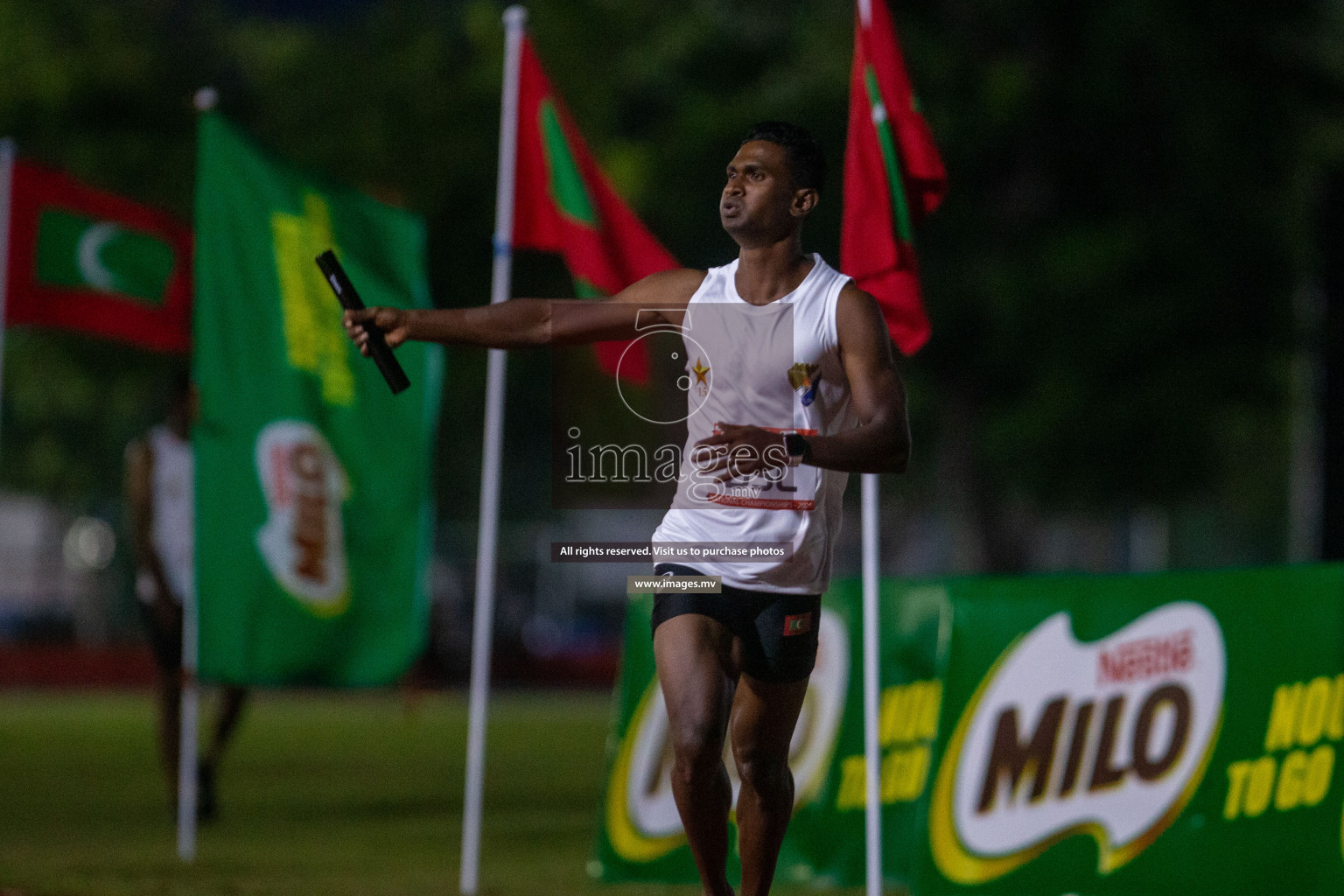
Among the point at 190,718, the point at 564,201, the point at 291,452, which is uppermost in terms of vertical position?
the point at 564,201

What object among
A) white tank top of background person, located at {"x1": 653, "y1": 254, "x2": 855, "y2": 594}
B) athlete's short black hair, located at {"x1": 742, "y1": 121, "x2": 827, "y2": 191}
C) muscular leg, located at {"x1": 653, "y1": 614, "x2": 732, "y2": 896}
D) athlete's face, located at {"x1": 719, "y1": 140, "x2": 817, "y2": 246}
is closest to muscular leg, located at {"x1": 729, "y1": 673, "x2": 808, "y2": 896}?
muscular leg, located at {"x1": 653, "y1": 614, "x2": 732, "y2": 896}

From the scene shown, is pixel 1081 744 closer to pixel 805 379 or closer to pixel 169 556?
pixel 805 379

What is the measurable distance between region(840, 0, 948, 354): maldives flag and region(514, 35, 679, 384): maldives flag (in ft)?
4.00

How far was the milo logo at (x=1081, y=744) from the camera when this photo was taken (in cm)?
732

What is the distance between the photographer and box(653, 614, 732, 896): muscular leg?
5.05m

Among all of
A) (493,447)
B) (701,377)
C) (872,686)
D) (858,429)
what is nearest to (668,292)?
(701,377)

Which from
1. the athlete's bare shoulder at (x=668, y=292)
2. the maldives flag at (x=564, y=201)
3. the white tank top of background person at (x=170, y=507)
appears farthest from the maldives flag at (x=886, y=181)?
the white tank top of background person at (x=170, y=507)

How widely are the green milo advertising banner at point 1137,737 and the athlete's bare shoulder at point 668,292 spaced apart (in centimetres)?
286

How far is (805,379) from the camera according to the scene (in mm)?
4969

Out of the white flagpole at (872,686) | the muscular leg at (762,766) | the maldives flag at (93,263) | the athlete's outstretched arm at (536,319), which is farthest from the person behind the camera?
the maldives flag at (93,263)

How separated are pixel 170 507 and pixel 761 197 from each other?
20.9 feet

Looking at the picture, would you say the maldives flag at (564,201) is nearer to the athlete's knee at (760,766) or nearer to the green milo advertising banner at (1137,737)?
the green milo advertising banner at (1137,737)

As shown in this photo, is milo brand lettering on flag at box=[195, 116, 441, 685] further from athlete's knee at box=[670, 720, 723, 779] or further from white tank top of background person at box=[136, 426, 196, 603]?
athlete's knee at box=[670, 720, 723, 779]

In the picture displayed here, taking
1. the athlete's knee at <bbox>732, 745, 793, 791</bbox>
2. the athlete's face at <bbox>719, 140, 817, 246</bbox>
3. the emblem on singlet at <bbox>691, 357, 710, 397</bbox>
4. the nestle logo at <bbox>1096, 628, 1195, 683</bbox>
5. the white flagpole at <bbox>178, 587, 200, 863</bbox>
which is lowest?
the white flagpole at <bbox>178, 587, 200, 863</bbox>
